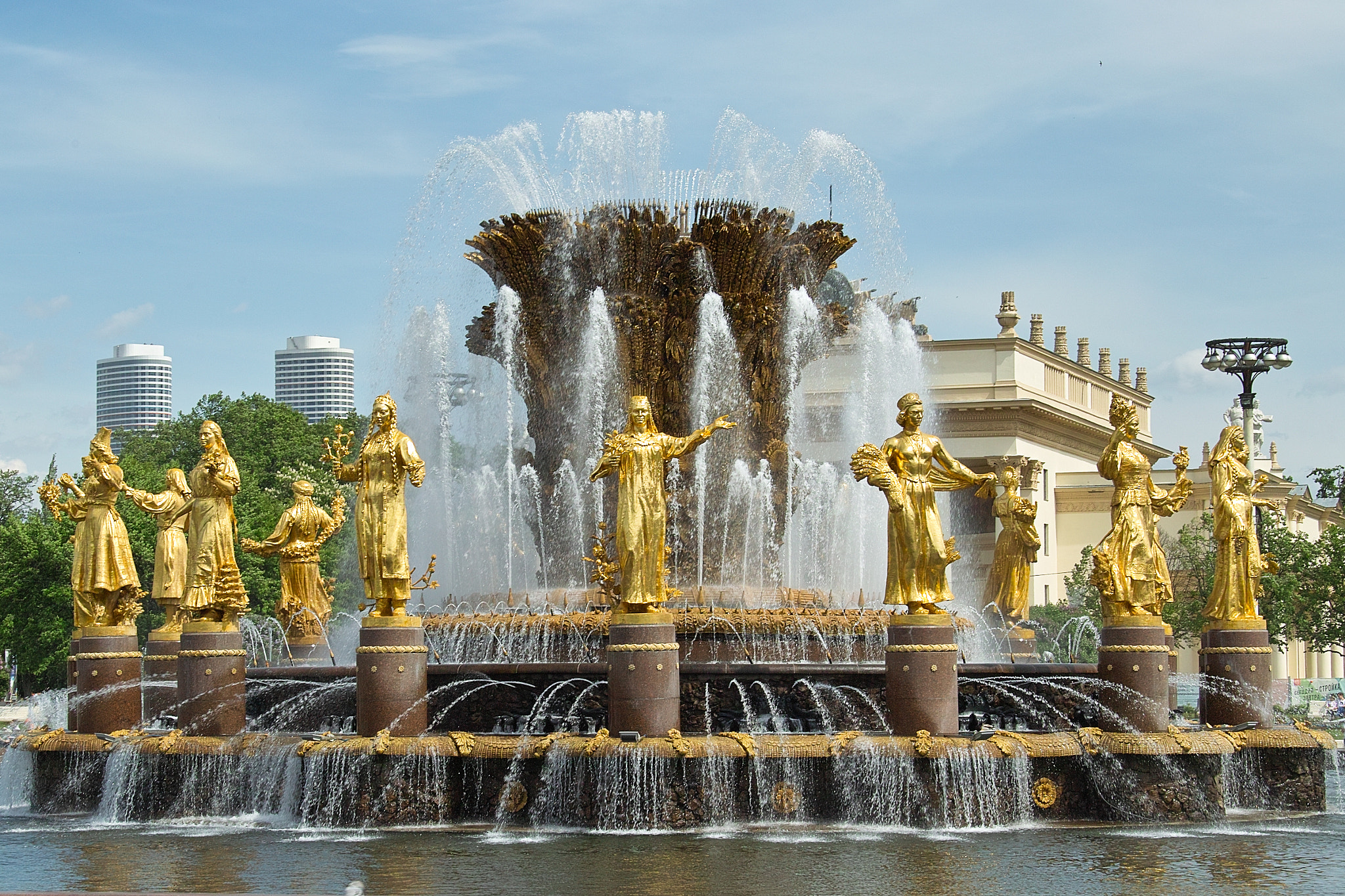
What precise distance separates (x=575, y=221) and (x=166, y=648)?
7.36 meters

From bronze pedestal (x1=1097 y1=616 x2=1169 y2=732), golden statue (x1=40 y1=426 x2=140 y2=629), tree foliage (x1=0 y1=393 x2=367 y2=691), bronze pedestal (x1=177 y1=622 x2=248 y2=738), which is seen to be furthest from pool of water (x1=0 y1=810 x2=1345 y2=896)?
tree foliage (x1=0 y1=393 x2=367 y2=691)

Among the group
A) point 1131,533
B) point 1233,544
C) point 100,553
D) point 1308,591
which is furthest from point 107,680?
point 1308,591

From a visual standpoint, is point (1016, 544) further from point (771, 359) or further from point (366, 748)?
point (366, 748)

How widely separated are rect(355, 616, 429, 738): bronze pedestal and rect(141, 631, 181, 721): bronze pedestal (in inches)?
111

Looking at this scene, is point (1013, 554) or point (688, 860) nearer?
point (688, 860)

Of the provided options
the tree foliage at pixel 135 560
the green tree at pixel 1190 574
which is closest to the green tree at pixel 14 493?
the tree foliage at pixel 135 560

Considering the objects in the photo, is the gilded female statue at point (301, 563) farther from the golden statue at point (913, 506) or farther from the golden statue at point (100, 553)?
the golden statue at point (913, 506)

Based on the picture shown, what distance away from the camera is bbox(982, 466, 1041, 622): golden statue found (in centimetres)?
2381

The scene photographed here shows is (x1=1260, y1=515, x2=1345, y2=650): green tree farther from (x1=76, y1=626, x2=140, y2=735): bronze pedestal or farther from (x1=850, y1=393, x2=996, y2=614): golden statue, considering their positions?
(x1=76, y1=626, x2=140, y2=735): bronze pedestal

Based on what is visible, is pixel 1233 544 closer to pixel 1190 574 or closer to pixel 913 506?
pixel 913 506

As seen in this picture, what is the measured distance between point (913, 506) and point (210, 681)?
7542 mm

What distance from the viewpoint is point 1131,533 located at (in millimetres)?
17703

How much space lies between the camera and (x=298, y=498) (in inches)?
917

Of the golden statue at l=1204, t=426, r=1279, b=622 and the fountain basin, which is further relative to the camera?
the golden statue at l=1204, t=426, r=1279, b=622
